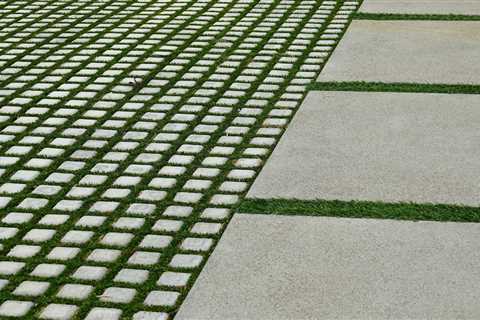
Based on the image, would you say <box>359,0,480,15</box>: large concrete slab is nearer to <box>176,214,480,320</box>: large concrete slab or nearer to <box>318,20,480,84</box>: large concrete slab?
<box>318,20,480,84</box>: large concrete slab

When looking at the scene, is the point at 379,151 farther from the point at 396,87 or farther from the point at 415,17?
the point at 415,17

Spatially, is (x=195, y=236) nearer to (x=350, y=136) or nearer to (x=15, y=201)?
(x=15, y=201)

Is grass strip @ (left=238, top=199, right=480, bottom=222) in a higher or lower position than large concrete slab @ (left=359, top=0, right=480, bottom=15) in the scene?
higher

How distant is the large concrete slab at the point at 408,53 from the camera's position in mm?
6562

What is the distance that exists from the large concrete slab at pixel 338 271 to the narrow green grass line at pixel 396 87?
221cm

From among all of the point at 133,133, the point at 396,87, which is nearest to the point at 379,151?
the point at 396,87

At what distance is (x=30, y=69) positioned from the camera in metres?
7.07

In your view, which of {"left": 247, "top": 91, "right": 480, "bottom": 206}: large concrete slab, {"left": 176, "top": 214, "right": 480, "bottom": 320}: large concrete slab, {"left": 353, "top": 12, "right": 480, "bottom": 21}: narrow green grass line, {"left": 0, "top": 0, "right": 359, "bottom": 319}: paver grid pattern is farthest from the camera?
{"left": 353, "top": 12, "right": 480, "bottom": 21}: narrow green grass line

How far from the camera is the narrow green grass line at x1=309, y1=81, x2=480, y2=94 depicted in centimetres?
619

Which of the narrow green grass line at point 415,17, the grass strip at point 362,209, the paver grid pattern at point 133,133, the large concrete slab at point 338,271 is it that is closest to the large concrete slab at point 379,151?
the grass strip at point 362,209

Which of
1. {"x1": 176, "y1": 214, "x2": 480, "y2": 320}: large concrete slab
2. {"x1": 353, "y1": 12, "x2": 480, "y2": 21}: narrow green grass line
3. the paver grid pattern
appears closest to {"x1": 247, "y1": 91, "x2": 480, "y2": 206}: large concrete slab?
the paver grid pattern

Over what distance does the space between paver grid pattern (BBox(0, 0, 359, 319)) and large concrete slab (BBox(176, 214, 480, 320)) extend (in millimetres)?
179

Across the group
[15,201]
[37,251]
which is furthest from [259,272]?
[15,201]

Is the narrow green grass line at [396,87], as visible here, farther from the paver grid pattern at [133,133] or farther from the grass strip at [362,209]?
the grass strip at [362,209]
